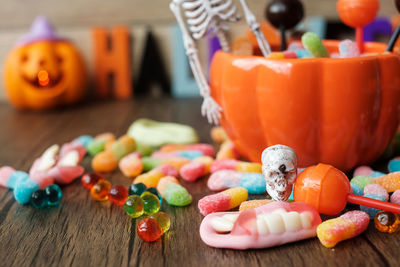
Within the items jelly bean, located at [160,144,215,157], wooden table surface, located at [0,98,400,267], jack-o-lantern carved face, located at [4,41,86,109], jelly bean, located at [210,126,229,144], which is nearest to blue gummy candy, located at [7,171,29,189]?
wooden table surface, located at [0,98,400,267]

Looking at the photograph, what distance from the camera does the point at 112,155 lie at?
0.98 metres

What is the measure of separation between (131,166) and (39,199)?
0.21m

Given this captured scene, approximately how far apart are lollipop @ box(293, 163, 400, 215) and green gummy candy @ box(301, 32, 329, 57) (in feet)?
0.87

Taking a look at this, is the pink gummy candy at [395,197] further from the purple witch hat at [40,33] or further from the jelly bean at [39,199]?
the purple witch hat at [40,33]

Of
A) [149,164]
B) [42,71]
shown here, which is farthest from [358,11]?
[42,71]

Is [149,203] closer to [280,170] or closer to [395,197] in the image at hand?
[280,170]

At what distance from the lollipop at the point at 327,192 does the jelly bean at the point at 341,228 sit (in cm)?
2

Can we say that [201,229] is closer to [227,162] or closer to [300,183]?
[300,183]

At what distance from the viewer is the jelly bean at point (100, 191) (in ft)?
2.57

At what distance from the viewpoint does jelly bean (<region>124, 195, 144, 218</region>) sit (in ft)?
2.24

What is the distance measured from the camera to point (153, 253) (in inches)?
23.5

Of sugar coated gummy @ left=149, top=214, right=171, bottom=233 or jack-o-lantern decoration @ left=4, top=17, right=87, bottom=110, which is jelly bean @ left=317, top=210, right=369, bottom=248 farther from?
jack-o-lantern decoration @ left=4, top=17, right=87, bottom=110

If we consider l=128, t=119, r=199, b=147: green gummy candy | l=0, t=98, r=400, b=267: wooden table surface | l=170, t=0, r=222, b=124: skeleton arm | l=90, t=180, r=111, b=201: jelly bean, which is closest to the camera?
l=0, t=98, r=400, b=267: wooden table surface

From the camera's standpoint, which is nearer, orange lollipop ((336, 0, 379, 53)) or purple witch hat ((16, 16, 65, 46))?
orange lollipop ((336, 0, 379, 53))
